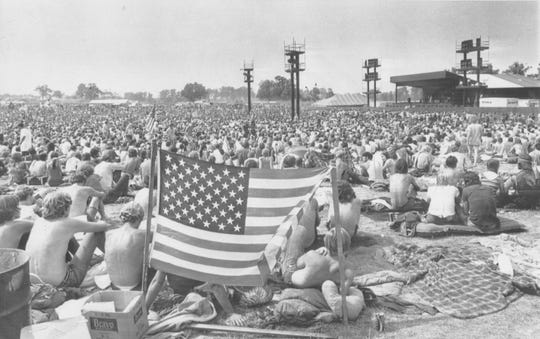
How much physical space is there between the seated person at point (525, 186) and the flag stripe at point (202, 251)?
6.12m

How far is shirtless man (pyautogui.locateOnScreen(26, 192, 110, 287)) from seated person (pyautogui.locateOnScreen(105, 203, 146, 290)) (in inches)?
18.1

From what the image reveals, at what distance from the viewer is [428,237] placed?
6.80 meters

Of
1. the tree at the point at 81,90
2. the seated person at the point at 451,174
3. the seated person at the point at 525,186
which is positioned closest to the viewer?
the seated person at the point at 451,174

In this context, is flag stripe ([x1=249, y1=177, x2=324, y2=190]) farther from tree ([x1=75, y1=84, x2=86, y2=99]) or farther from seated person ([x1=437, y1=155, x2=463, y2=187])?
tree ([x1=75, y1=84, x2=86, y2=99])

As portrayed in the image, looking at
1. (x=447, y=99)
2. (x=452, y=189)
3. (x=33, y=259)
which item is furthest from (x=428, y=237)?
(x=447, y=99)

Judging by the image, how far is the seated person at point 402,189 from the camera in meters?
7.73

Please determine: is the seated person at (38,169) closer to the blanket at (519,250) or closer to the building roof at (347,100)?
the blanket at (519,250)

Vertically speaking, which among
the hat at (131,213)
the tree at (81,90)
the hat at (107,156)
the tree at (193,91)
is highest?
the tree at (81,90)

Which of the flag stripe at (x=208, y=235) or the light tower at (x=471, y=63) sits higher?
the light tower at (x=471, y=63)

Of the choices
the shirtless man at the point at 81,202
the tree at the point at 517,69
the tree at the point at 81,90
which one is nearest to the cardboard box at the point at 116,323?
the shirtless man at the point at 81,202

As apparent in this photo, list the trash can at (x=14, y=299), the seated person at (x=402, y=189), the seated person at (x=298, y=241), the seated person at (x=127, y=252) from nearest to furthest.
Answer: the trash can at (x=14, y=299) → the seated person at (x=127, y=252) → the seated person at (x=298, y=241) → the seated person at (x=402, y=189)

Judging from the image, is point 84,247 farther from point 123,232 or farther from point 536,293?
point 536,293

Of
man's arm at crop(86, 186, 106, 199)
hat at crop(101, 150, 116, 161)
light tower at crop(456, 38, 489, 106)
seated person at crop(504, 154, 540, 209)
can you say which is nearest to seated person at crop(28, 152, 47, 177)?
hat at crop(101, 150, 116, 161)

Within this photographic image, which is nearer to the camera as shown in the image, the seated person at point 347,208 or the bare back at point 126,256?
the bare back at point 126,256
